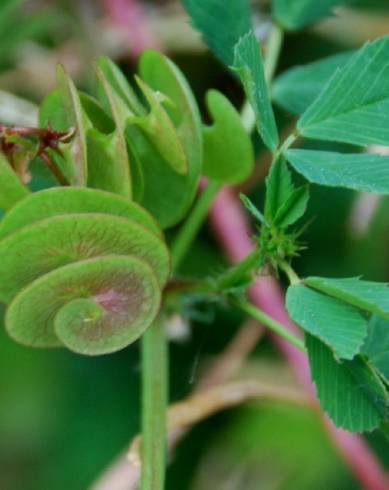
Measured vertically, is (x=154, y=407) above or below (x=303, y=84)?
below

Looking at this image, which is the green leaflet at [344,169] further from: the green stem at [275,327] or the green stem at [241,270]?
the green stem at [275,327]

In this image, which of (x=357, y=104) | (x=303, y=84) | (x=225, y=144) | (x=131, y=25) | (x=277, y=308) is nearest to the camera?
(x=357, y=104)

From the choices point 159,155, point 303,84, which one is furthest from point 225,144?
point 303,84

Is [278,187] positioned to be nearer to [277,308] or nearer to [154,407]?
[154,407]

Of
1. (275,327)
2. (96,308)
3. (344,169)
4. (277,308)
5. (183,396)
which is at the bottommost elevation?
(183,396)

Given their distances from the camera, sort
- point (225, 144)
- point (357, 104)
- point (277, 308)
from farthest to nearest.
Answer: point (277, 308)
point (225, 144)
point (357, 104)

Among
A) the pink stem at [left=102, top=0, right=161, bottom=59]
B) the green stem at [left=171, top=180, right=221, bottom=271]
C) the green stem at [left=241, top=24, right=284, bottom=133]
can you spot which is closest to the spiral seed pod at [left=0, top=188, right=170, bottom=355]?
the green stem at [left=171, top=180, right=221, bottom=271]
